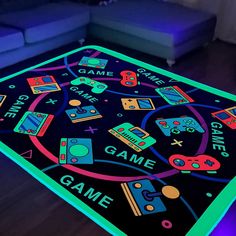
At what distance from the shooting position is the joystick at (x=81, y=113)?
2289 mm

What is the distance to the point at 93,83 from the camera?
2.72 metres

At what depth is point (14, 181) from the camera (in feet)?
5.89

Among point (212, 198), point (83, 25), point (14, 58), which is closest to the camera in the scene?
point (212, 198)

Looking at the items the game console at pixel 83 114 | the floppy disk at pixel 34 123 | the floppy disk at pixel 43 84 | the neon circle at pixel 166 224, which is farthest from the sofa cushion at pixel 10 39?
the neon circle at pixel 166 224

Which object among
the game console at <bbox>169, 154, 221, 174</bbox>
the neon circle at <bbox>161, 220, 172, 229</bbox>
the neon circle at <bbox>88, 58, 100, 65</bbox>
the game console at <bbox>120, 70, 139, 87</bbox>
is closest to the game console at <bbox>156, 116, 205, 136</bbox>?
the game console at <bbox>169, 154, 221, 174</bbox>

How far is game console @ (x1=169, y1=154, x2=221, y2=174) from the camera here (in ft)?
6.26

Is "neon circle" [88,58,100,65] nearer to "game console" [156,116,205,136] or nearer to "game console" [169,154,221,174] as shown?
"game console" [156,116,205,136]

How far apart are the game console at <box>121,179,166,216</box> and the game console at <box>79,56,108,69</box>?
145 centimetres

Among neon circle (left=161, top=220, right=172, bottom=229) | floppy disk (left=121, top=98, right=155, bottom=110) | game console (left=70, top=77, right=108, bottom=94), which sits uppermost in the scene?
neon circle (left=161, top=220, right=172, bottom=229)

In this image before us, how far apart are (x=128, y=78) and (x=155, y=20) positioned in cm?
66

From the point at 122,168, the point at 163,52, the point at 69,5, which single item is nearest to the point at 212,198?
the point at 122,168

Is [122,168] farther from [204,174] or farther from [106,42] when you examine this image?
[106,42]

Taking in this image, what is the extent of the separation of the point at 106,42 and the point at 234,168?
2.03m

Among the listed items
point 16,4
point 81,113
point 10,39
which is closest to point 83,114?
point 81,113
